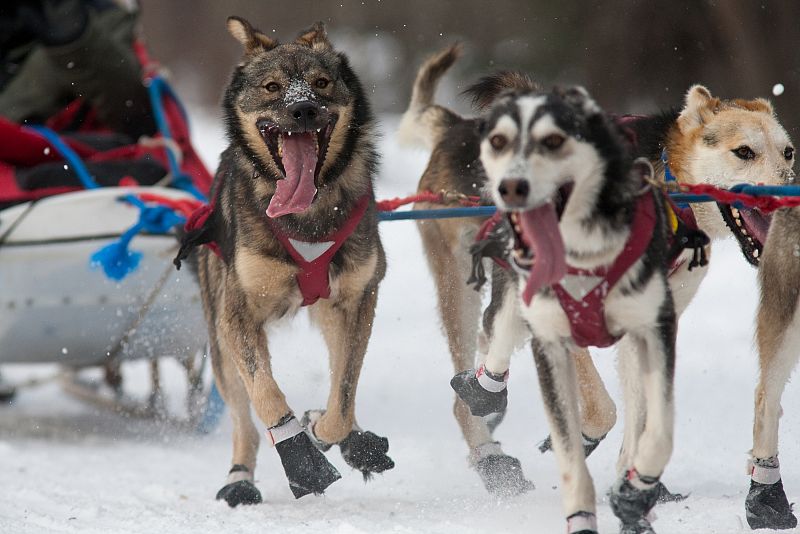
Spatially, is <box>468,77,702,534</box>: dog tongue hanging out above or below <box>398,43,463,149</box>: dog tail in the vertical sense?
below

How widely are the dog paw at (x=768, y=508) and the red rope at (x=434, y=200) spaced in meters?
1.33

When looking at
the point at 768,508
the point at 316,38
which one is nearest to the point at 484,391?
the point at 768,508

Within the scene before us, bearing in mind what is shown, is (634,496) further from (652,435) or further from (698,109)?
(698,109)

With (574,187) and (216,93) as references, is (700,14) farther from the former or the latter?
(216,93)

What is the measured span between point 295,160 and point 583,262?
1.17 m

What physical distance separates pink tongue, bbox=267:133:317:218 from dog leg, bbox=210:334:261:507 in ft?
2.95

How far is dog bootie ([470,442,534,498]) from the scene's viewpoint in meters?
3.57

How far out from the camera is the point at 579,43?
11.6 meters

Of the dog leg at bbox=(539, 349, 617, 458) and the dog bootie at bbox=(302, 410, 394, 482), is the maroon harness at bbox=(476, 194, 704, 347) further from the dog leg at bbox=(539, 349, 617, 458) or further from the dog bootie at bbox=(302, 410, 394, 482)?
the dog bootie at bbox=(302, 410, 394, 482)

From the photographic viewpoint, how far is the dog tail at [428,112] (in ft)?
14.2

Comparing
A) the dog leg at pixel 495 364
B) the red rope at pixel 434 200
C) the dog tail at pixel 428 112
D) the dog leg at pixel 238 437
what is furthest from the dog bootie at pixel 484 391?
the dog tail at pixel 428 112

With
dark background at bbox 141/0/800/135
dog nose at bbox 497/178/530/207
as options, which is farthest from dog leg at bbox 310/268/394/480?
dark background at bbox 141/0/800/135

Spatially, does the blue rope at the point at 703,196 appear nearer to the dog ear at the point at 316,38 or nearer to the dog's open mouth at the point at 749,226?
the dog's open mouth at the point at 749,226

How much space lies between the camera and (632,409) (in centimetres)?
284
